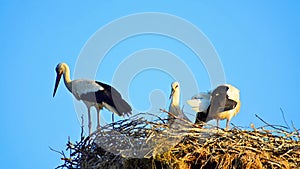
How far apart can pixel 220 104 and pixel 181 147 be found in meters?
2.10

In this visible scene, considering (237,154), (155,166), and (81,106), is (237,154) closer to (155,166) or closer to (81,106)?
(155,166)

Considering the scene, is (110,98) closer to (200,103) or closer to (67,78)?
(67,78)

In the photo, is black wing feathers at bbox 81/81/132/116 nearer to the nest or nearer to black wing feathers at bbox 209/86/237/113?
black wing feathers at bbox 209/86/237/113

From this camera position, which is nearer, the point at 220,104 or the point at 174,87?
the point at 220,104

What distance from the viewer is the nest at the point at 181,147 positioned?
652 centimetres

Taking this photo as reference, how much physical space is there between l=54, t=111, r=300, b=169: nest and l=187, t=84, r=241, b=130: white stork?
1422 millimetres

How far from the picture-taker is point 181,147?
660 centimetres

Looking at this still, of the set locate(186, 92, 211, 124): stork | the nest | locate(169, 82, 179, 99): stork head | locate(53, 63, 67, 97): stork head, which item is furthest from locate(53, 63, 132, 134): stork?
the nest

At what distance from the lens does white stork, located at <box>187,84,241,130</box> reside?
8445mm

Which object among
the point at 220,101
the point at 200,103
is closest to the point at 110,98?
the point at 200,103

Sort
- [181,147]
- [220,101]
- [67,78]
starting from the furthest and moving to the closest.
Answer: [67,78] → [220,101] → [181,147]

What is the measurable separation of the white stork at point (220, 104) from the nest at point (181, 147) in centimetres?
142

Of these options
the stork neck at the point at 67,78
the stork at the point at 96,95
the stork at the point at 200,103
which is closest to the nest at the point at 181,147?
the stork at the point at 200,103

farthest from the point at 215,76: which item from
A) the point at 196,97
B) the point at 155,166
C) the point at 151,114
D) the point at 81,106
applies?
the point at 81,106
